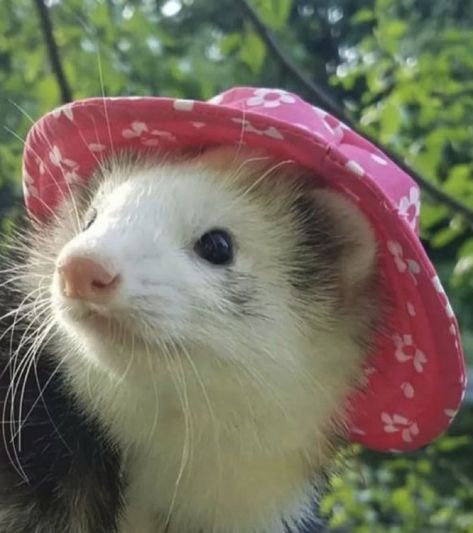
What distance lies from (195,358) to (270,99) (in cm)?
15

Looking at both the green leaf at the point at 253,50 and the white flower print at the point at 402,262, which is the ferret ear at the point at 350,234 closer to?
the white flower print at the point at 402,262

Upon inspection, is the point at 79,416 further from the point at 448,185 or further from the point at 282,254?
the point at 448,185

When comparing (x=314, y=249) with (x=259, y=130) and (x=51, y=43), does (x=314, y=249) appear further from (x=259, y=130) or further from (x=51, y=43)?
(x=51, y=43)

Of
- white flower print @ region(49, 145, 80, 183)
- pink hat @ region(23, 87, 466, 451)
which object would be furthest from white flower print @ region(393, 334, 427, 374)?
white flower print @ region(49, 145, 80, 183)

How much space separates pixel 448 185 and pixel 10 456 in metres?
0.67

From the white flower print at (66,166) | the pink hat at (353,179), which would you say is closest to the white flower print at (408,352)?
the pink hat at (353,179)

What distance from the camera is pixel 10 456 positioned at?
0.64 metres

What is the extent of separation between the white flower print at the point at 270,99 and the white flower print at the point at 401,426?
205 mm

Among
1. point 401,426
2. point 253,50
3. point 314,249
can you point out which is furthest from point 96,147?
point 253,50

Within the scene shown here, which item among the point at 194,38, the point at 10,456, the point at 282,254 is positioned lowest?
the point at 194,38

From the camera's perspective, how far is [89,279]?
1.76ft

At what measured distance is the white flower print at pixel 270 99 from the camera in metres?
0.63

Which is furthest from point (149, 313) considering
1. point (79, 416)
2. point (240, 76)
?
point (240, 76)

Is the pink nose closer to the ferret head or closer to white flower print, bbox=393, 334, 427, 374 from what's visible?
the ferret head
